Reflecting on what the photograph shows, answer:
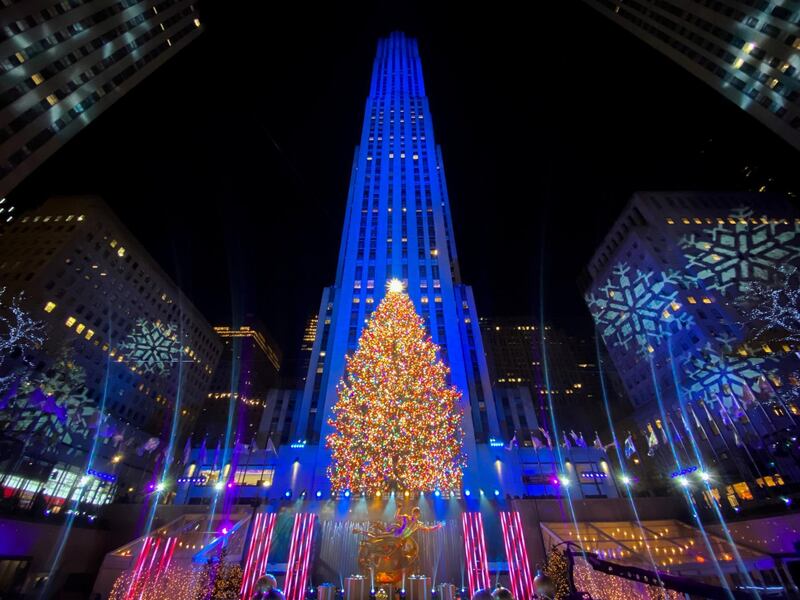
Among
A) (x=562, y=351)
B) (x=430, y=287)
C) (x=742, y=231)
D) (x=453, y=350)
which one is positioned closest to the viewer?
(x=742, y=231)

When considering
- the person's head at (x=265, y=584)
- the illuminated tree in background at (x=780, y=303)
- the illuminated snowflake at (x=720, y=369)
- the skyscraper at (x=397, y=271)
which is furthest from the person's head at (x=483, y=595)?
the illuminated snowflake at (x=720, y=369)

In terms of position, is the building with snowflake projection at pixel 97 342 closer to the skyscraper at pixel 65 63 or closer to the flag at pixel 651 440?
the skyscraper at pixel 65 63

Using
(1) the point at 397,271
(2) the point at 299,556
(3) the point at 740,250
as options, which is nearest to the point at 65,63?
(1) the point at 397,271

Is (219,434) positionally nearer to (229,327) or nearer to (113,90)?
(229,327)

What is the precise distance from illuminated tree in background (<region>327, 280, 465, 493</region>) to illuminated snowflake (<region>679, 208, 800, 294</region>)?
898 inches

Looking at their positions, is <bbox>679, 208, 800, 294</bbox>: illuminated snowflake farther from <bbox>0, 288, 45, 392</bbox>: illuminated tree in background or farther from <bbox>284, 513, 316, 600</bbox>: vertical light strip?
<bbox>0, 288, 45, 392</bbox>: illuminated tree in background

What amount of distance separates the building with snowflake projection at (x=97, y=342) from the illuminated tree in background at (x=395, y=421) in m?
23.9

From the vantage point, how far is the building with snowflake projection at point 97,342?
100.0 feet

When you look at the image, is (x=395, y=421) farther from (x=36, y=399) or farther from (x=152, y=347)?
(x=152, y=347)

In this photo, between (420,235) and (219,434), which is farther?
(219,434)

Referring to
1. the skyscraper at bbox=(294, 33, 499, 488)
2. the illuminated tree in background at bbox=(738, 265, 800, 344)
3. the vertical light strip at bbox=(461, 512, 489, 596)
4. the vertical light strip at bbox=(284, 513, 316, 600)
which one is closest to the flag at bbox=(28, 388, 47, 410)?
the skyscraper at bbox=(294, 33, 499, 488)

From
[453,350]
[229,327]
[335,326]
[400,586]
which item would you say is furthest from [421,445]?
[229,327]

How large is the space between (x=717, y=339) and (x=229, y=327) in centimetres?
9621

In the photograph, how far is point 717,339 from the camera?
34.9 m
